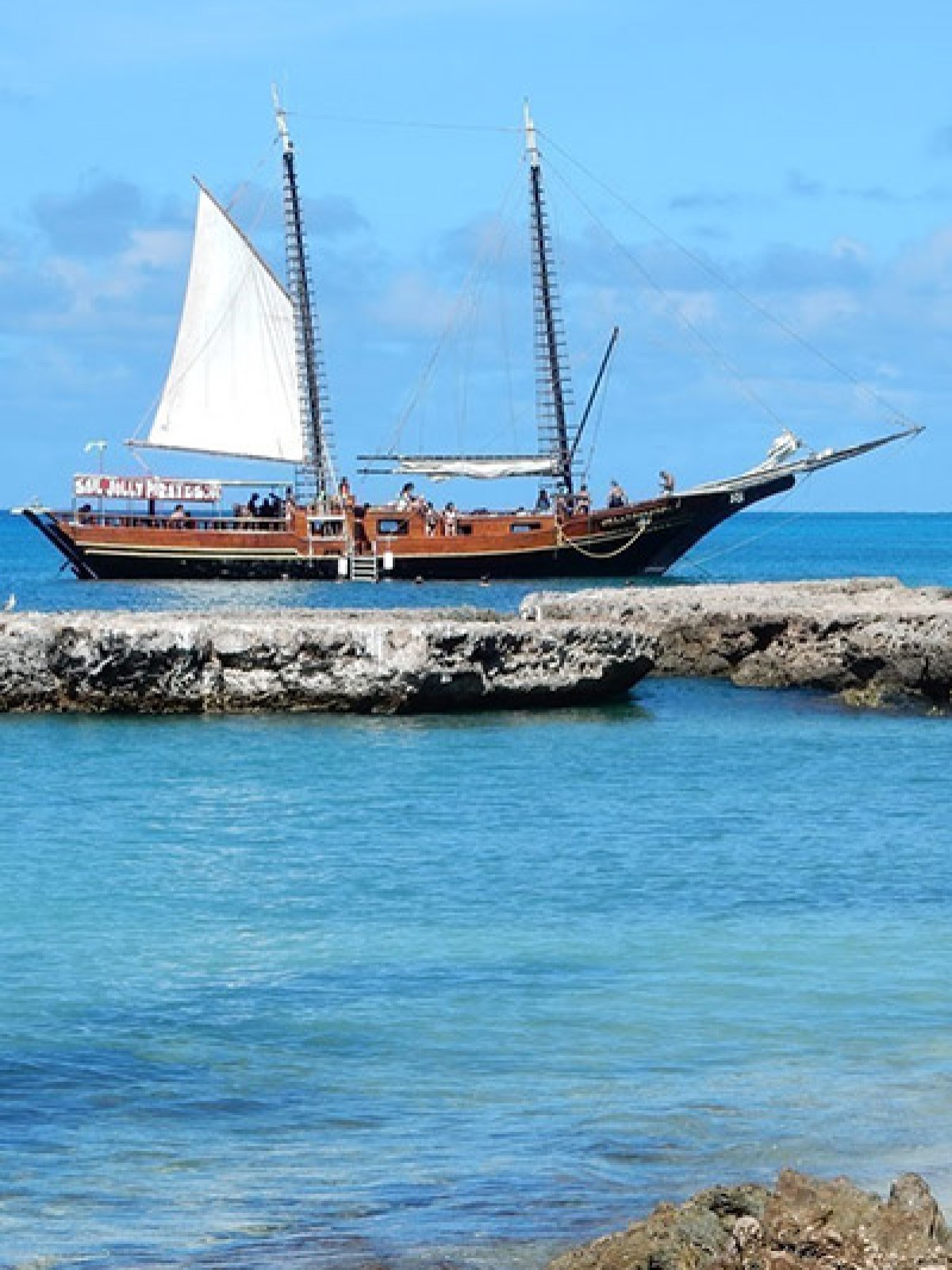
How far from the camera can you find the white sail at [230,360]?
6844cm

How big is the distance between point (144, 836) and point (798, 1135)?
810 centimetres

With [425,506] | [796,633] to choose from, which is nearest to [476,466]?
[425,506]

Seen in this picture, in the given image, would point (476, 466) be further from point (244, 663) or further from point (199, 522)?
point (244, 663)

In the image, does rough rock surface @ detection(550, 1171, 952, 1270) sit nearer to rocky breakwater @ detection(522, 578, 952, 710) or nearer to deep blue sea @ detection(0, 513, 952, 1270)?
deep blue sea @ detection(0, 513, 952, 1270)

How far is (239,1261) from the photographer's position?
6320mm

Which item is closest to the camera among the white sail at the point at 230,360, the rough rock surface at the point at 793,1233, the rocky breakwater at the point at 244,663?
the rough rock surface at the point at 793,1233

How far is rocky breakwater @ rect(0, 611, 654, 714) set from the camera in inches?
799

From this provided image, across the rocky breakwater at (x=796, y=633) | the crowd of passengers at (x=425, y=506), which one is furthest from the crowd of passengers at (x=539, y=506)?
the rocky breakwater at (x=796, y=633)

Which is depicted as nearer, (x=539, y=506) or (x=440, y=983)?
(x=440, y=983)

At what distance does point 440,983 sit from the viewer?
1031cm

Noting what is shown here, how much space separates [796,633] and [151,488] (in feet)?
157

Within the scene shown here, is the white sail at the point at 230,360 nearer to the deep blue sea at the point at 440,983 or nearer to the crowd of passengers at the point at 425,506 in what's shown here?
the crowd of passengers at the point at 425,506

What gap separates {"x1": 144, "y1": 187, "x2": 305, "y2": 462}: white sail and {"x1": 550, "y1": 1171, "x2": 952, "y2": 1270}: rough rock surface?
64466 millimetres

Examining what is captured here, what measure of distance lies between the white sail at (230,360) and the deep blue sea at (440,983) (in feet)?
162
